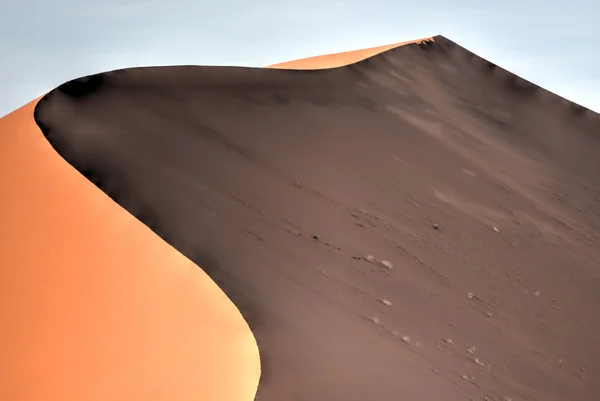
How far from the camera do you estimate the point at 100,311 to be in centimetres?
348

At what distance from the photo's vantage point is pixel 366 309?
447cm

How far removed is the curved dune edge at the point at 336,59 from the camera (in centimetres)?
784

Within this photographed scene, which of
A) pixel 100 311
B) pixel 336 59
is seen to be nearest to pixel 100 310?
pixel 100 311

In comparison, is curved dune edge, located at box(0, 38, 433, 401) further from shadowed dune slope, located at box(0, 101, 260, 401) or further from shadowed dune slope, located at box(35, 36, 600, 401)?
shadowed dune slope, located at box(35, 36, 600, 401)

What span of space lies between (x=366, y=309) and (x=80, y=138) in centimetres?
202

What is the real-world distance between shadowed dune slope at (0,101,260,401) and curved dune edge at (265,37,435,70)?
156 inches

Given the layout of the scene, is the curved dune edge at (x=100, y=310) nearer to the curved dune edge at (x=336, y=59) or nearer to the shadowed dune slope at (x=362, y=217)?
the shadowed dune slope at (x=362, y=217)

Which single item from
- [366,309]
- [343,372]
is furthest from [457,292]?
[343,372]

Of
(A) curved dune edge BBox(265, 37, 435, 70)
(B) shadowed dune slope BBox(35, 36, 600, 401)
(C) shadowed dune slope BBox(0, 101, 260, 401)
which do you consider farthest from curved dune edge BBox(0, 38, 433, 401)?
(A) curved dune edge BBox(265, 37, 435, 70)

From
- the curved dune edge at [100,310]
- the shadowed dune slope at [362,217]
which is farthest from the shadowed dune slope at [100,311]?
the shadowed dune slope at [362,217]

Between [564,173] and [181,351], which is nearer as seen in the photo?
[181,351]

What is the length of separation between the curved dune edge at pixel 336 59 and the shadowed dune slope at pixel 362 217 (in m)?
0.20

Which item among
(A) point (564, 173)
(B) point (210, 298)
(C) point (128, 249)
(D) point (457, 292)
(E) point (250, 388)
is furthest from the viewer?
(A) point (564, 173)

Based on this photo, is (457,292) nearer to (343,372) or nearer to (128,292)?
(343,372)
